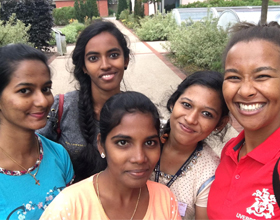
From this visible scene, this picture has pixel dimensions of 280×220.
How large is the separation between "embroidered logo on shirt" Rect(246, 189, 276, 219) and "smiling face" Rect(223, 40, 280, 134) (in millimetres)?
365

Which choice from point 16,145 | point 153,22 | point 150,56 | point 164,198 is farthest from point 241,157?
point 153,22

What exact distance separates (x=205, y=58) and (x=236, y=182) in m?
7.08

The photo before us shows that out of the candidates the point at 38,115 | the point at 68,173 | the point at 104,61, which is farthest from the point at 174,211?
the point at 104,61

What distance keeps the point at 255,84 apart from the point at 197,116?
20.7 inches

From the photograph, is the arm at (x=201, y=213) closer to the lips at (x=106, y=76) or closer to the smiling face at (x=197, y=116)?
the smiling face at (x=197, y=116)

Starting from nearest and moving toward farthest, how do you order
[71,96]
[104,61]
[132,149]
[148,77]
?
[132,149], [104,61], [71,96], [148,77]

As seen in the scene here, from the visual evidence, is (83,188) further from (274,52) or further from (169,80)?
(169,80)

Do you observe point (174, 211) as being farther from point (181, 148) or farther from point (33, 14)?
point (33, 14)

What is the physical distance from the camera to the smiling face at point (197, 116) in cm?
193

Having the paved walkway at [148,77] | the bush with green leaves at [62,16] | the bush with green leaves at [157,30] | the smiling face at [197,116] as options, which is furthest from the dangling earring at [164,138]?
the bush with green leaves at [62,16]

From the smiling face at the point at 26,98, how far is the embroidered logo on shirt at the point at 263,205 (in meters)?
1.31

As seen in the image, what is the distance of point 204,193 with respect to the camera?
6.15 ft

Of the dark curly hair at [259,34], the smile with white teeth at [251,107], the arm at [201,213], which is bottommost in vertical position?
the arm at [201,213]

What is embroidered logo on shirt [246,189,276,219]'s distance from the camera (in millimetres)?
1426
